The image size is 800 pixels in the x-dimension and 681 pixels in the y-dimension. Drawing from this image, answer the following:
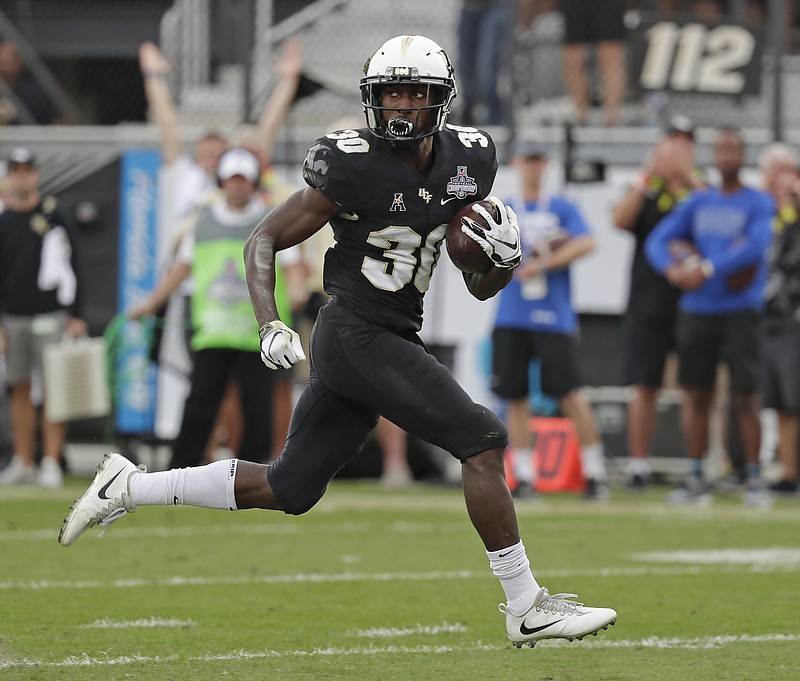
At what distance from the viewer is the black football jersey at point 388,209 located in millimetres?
4605

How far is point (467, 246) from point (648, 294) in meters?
5.56

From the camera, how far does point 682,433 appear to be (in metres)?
10.8

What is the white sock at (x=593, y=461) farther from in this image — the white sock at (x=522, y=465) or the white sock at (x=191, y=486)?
the white sock at (x=191, y=486)

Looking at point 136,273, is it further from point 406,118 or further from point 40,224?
point 406,118

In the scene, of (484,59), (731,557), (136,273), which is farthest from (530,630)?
(484,59)

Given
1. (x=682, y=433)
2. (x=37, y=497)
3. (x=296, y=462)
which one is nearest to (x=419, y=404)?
(x=296, y=462)

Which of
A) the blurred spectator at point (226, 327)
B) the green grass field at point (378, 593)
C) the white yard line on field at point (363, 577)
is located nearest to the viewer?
the green grass field at point (378, 593)

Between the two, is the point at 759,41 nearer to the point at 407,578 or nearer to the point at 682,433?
the point at 682,433

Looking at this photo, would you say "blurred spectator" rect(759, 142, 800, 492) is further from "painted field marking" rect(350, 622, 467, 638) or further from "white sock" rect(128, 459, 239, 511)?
"white sock" rect(128, 459, 239, 511)

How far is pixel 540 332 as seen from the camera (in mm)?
9398

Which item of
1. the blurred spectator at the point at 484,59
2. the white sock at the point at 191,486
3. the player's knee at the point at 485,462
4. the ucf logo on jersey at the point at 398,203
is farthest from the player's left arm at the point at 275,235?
the blurred spectator at the point at 484,59

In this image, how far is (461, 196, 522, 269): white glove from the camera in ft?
14.9

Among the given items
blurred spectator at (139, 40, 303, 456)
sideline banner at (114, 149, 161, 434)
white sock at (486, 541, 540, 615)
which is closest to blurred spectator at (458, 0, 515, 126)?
blurred spectator at (139, 40, 303, 456)

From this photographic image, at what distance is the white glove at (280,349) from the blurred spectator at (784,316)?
5881mm
